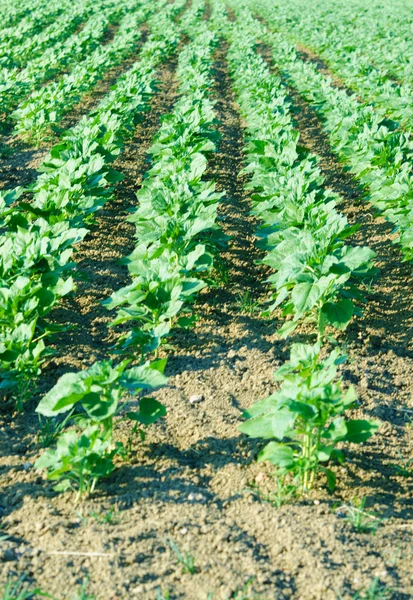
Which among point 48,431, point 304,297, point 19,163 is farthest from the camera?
point 19,163

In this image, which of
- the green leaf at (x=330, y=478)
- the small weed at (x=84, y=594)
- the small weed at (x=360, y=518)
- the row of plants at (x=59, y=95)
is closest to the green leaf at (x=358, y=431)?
the green leaf at (x=330, y=478)

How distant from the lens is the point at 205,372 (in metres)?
4.47

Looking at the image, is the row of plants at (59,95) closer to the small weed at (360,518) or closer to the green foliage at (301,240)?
the green foliage at (301,240)

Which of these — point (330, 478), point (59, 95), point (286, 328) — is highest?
point (59, 95)

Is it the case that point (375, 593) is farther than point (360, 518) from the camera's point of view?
No

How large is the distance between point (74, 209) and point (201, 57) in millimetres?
10047

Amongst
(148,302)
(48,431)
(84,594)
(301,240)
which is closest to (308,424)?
(84,594)

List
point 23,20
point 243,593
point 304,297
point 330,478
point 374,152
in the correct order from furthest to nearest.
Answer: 1. point 23,20
2. point 374,152
3. point 304,297
4. point 330,478
5. point 243,593

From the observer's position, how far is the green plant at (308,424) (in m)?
3.12

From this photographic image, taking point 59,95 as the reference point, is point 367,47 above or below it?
below

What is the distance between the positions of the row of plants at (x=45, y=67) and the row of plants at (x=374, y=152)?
533 centimetres

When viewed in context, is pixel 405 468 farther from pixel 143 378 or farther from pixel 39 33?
pixel 39 33

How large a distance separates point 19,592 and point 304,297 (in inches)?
102

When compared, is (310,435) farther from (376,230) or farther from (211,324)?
(376,230)
